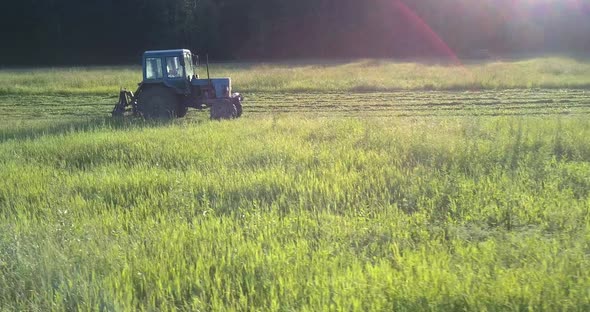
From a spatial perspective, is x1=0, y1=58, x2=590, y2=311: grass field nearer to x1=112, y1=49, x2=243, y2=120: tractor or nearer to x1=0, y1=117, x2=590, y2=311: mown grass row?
x1=0, y1=117, x2=590, y2=311: mown grass row

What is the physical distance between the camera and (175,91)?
45.3 feet

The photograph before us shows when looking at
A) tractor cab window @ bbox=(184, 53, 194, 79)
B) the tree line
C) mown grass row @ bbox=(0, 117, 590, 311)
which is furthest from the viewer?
the tree line

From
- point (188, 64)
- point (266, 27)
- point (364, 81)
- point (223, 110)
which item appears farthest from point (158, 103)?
point (266, 27)

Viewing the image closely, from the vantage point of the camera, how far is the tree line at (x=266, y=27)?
52.7m

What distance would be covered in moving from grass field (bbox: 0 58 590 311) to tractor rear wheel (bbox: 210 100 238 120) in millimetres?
3390

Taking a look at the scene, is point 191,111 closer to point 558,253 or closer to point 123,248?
point 123,248

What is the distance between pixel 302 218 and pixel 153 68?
34.2ft

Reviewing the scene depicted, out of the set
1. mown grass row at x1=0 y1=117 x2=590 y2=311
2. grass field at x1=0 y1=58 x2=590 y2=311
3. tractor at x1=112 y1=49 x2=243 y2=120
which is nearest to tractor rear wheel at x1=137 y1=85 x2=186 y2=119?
tractor at x1=112 y1=49 x2=243 y2=120

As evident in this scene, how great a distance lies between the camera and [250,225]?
178 inches

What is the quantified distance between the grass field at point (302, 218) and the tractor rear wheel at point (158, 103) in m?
3.64

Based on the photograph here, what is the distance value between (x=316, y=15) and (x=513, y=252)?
5344 cm

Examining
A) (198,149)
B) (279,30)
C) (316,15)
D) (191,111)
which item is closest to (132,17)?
(279,30)

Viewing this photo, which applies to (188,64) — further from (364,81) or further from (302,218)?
(364,81)

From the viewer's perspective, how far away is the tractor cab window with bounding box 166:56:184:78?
13791mm
